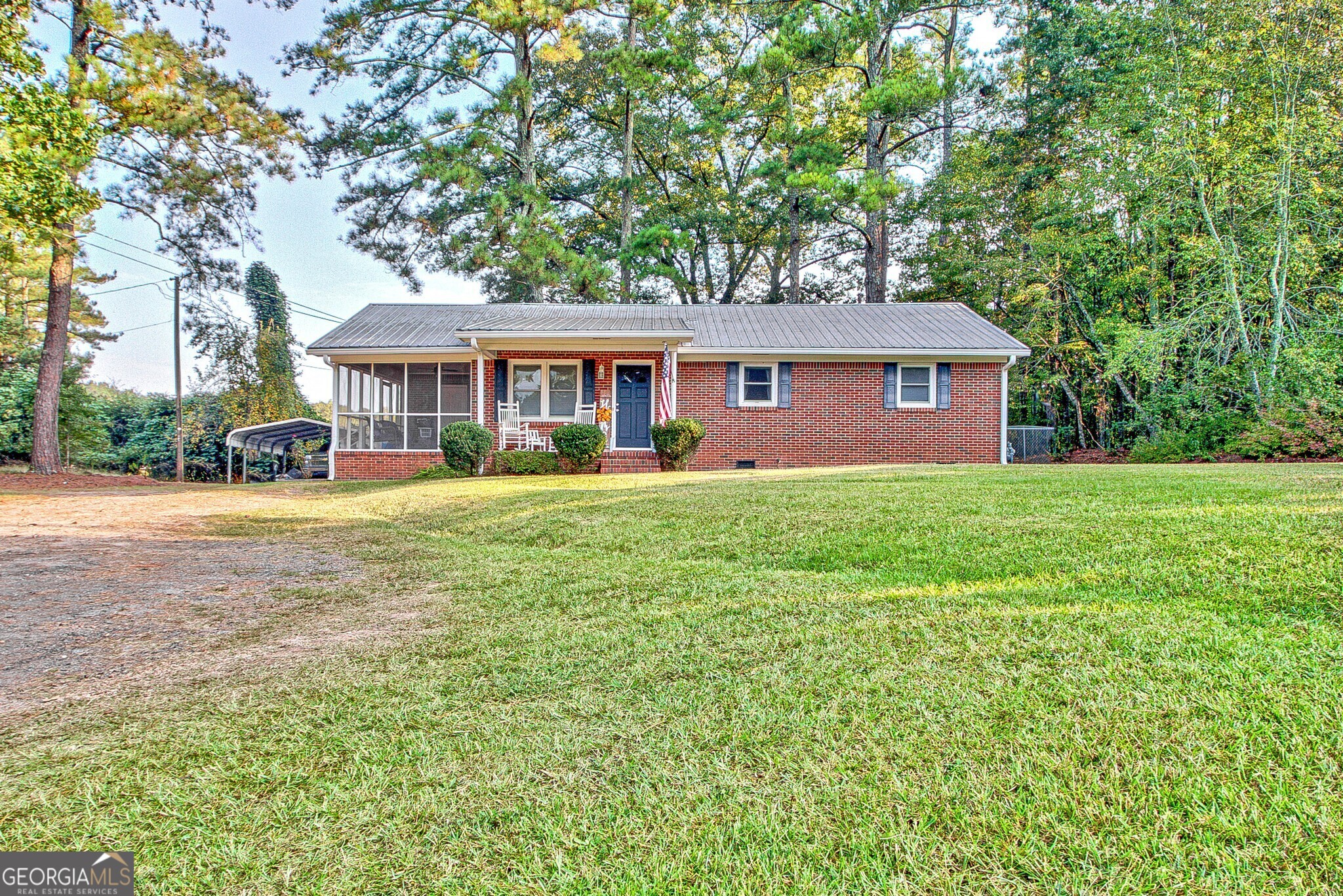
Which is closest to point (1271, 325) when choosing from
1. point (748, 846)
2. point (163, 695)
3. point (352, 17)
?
point (748, 846)

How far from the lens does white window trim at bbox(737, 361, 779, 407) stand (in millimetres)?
13281

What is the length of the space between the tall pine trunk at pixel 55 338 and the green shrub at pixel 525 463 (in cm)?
903

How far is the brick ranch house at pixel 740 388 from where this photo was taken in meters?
13.1

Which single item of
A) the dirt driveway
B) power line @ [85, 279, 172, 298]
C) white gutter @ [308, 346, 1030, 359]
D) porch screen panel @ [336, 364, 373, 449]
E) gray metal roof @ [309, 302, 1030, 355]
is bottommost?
the dirt driveway

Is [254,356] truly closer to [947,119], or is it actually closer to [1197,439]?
[947,119]

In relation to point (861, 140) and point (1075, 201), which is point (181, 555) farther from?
point (861, 140)

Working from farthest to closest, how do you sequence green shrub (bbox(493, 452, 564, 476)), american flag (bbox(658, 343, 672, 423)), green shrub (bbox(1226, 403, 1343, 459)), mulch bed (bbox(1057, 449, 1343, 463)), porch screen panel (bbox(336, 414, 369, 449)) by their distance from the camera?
1. porch screen panel (bbox(336, 414, 369, 449))
2. american flag (bbox(658, 343, 672, 423))
3. green shrub (bbox(493, 452, 564, 476))
4. mulch bed (bbox(1057, 449, 1343, 463))
5. green shrub (bbox(1226, 403, 1343, 459))

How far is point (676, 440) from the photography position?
11164 mm

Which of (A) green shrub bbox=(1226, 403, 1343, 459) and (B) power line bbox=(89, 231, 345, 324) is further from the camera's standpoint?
(B) power line bbox=(89, 231, 345, 324)

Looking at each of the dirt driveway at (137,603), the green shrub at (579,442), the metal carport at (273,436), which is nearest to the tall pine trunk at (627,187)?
the green shrub at (579,442)

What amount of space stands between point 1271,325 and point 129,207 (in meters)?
24.4

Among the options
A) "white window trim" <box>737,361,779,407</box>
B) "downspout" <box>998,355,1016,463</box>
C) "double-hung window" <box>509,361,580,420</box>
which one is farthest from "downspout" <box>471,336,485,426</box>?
"downspout" <box>998,355,1016,463</box>

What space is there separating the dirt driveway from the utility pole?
1176cm

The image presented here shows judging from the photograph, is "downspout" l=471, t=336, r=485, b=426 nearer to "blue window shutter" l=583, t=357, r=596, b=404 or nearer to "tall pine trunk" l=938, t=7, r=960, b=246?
"blue window shutter" l=583, t=357, r=596, b=404
